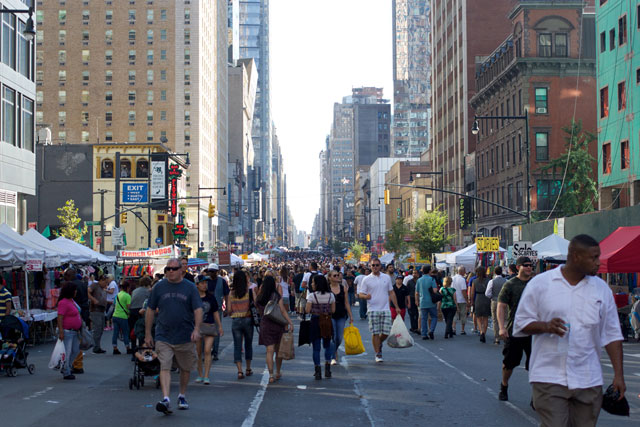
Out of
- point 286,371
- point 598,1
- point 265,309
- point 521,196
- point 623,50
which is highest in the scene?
point 598,1

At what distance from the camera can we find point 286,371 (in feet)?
46.9

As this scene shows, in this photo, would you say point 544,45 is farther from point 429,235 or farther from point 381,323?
point 381,323

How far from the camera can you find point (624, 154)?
121 ft

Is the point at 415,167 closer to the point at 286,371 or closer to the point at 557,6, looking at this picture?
the point at 557,6

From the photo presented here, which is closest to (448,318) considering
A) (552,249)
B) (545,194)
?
(552,249)

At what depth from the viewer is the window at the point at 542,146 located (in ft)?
177

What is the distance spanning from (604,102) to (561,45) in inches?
673

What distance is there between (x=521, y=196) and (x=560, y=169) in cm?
371

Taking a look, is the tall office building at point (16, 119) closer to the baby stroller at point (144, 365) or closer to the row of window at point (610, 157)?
the baby stroller at point (144, 365)

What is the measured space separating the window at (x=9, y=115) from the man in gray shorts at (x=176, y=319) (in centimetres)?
2422

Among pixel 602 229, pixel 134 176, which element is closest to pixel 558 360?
pixel 602 229

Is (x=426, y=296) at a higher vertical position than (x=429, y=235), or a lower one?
lower

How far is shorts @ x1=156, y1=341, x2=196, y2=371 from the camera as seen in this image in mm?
9836

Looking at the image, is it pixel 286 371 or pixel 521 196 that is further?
pixel 521 196
